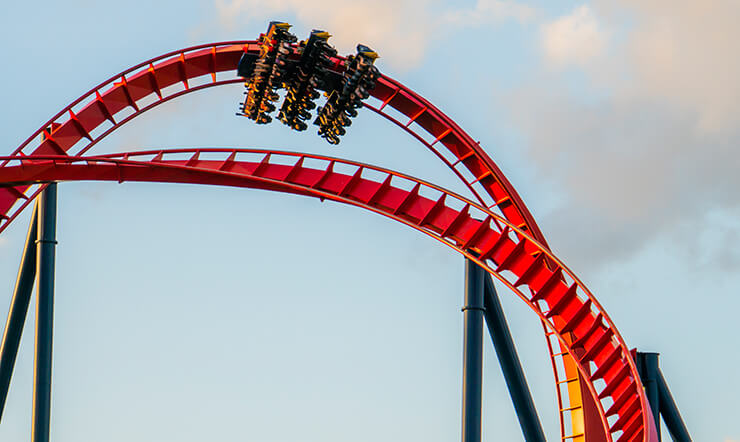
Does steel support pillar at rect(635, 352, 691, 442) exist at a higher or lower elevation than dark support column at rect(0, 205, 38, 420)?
lower

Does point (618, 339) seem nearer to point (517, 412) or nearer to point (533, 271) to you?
point (533, 271)

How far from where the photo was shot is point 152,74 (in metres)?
11.7

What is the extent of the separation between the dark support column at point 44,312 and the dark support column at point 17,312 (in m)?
0.50

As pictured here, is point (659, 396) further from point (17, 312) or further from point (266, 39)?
point (17, 312)

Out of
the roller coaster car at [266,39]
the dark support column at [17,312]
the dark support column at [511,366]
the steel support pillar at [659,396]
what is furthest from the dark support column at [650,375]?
the dark support column at [17,312]

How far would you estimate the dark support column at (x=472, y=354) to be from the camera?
9.84m

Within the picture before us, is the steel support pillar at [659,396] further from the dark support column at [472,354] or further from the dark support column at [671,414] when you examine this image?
the dark support column at [472,354]

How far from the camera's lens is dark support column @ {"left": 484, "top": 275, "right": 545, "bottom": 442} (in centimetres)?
1062

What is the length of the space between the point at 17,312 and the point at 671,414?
7.07 m

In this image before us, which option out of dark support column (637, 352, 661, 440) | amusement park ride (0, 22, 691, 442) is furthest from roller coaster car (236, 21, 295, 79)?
dark support column (637, 352, 661, 440)

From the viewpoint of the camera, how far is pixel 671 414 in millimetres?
10883

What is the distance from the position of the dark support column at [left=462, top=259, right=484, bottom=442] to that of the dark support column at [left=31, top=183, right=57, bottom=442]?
4.01 m

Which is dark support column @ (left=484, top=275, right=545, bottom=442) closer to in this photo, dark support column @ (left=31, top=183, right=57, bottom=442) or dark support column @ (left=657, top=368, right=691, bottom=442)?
dark support column @ (left=657, top=368, right=691, bottom=442)

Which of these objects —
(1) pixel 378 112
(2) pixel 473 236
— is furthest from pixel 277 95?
(2) pixel 473 236
